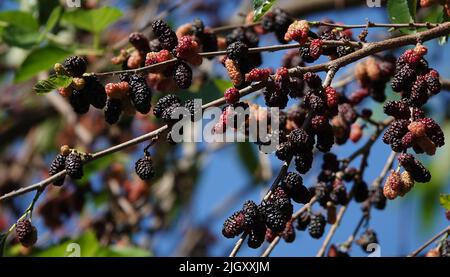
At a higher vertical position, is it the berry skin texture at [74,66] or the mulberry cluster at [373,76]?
the mulberry cluster at [373,76]

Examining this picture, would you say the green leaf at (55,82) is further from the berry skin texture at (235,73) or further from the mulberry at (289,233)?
the mulberry at (289,233)

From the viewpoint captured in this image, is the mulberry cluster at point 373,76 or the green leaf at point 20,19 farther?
the green leaf at point 20,19

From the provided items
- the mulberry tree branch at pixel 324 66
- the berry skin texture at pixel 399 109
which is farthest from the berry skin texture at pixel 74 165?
the berry skin texture at pixel 399 109

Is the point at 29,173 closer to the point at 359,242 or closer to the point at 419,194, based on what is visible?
the point at 419,194

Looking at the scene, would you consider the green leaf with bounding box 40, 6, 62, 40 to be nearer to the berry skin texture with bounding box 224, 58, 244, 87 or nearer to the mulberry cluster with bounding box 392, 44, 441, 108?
the berry skin texture with bounding box 224, 58, 244, 87

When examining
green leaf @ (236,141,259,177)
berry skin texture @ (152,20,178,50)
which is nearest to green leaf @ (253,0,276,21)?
berry skin texture @ (152,20,178,50)
